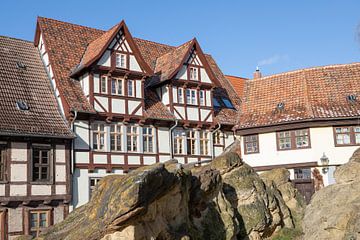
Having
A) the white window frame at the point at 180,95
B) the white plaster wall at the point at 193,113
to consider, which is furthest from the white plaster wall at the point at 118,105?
the white plaster wall at the point at 193,113

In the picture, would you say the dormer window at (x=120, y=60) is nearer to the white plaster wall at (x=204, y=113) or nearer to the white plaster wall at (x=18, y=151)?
the white plaster wall at (x=204, y=113)

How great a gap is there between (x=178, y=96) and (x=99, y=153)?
6086 mm

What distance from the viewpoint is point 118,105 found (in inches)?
939

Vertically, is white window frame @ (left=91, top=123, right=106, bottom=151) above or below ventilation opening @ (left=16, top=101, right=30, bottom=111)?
below

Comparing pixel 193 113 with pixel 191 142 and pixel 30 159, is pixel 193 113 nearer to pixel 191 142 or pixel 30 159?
pixel 191 142

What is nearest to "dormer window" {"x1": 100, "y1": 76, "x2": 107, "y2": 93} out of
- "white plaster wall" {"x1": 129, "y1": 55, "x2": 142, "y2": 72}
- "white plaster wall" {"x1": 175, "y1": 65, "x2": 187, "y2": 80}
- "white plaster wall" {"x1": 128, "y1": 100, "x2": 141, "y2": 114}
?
"white plaster wall" {"x1": 128, "y1": 100, "x2": 141, "y2": 114}

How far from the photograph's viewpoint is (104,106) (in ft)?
76.7

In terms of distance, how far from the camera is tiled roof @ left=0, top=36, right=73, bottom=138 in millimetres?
20578

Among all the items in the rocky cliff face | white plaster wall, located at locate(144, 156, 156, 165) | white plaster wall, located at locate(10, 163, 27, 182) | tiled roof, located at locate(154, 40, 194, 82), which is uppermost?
tiled roof, located at locate(154, 40, 194, 82)

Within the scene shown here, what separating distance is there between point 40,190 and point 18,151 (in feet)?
6.37

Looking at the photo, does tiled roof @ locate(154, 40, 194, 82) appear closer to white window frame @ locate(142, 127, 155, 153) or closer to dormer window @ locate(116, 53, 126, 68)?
dormer window @ locate(116, 53, 126, 68)

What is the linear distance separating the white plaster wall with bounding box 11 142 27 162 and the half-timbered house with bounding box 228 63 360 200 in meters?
11.6

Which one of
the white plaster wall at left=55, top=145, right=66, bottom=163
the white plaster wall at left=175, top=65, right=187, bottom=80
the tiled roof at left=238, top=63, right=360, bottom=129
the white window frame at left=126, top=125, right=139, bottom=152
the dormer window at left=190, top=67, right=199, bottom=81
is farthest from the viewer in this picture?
the dormer window at left=190, top=67, right=199, bottom=81

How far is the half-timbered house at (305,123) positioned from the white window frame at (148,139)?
16.1 ft
